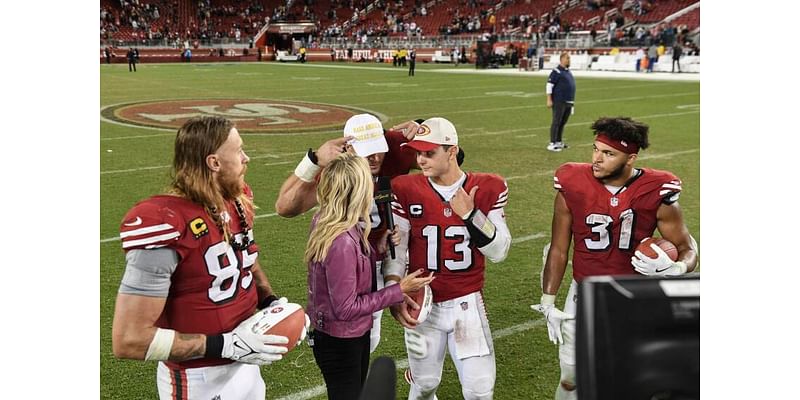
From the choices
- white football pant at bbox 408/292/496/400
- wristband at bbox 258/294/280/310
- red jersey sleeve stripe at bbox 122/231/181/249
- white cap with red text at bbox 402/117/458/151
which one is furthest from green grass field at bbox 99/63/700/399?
white cap with red text at bbox 402/117/458/151

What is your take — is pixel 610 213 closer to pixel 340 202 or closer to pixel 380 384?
pixel 340 202

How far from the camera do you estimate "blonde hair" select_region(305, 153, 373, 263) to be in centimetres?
230

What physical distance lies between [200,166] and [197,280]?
335 mm

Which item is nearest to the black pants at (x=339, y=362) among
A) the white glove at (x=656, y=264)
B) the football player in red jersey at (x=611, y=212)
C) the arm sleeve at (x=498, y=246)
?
the arm sleeve at (x=498, y=246)

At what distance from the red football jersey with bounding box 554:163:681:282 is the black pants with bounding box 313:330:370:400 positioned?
99cm

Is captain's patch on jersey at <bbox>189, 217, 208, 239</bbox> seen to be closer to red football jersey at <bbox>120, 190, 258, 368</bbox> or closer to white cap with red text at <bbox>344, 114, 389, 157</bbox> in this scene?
red football jersey at <bbox>120, 190, 258, 368</bbox>

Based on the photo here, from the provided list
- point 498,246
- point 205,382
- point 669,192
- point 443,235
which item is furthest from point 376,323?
point 669,192

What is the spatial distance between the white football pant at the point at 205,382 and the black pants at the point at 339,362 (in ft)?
1.09

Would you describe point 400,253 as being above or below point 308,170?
below

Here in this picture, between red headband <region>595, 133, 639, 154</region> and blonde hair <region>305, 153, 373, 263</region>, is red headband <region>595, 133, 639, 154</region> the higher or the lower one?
the higher one

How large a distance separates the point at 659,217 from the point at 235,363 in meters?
1.76

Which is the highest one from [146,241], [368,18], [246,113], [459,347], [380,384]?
[368,18]

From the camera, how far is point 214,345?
6.40ft

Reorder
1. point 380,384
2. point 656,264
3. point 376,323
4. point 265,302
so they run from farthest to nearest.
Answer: point 376,323, point 656,264, point 265,302, point 380,384
